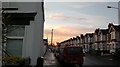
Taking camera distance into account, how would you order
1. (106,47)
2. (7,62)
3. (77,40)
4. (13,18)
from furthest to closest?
(77,40)
(106,47)
(13,18)
(7,62)

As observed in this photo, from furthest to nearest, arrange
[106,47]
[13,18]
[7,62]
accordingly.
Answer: [106,47] → [13,18] → [7,62]

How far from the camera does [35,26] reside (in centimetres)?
2414

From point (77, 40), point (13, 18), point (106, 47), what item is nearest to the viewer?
point (13, 18)

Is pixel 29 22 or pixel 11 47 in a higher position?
pixel 29 22

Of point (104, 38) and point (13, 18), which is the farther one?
point (104, 38)

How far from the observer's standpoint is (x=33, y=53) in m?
23.9

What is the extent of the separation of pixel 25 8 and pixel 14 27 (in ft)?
5.74

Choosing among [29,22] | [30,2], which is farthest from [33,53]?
[30,2]

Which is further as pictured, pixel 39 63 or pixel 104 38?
pixel 104 38

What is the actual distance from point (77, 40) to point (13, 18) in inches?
4753

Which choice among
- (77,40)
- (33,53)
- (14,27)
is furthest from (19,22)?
(77,40)

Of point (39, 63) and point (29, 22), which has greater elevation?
point (29, 22)

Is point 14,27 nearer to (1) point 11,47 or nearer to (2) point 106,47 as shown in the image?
(1) point 11,47

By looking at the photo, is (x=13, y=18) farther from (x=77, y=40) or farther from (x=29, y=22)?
(x=77, y=40)
